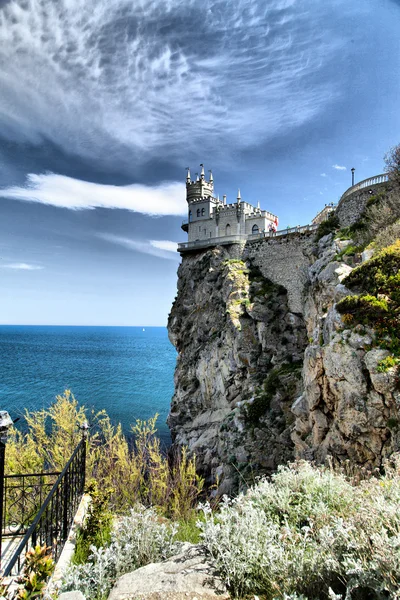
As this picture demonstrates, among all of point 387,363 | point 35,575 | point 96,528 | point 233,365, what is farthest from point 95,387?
point 35,575

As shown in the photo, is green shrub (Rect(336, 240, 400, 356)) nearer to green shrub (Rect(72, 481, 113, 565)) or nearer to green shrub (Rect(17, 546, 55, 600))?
green shrub (Rect(72, 481, 113, 565))

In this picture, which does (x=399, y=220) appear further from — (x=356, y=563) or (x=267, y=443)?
(x=356, y=563)

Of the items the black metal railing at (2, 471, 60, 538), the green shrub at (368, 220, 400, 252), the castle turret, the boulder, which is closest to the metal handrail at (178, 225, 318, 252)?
the castle turret

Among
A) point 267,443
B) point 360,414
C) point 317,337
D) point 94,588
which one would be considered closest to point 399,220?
point 317,337

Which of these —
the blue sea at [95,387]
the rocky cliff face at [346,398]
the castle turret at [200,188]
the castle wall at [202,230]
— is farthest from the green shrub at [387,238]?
the castle turret at [200,188]

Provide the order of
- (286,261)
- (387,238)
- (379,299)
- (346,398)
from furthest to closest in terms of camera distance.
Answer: (286,261) → (387,238) → (379,299) → (346,398)

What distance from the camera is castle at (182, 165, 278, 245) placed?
106ft

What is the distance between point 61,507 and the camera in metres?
7.07

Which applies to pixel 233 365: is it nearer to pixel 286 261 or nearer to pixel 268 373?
pixel 268 373

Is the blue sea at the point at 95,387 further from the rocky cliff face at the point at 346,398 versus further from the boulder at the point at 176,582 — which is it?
the boulder at the point at 176,582

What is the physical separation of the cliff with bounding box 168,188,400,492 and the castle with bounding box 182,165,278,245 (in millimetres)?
1949

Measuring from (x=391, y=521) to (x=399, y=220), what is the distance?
13.6 metres

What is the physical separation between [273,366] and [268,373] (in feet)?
1.99

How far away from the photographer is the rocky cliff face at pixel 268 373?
10805mm
